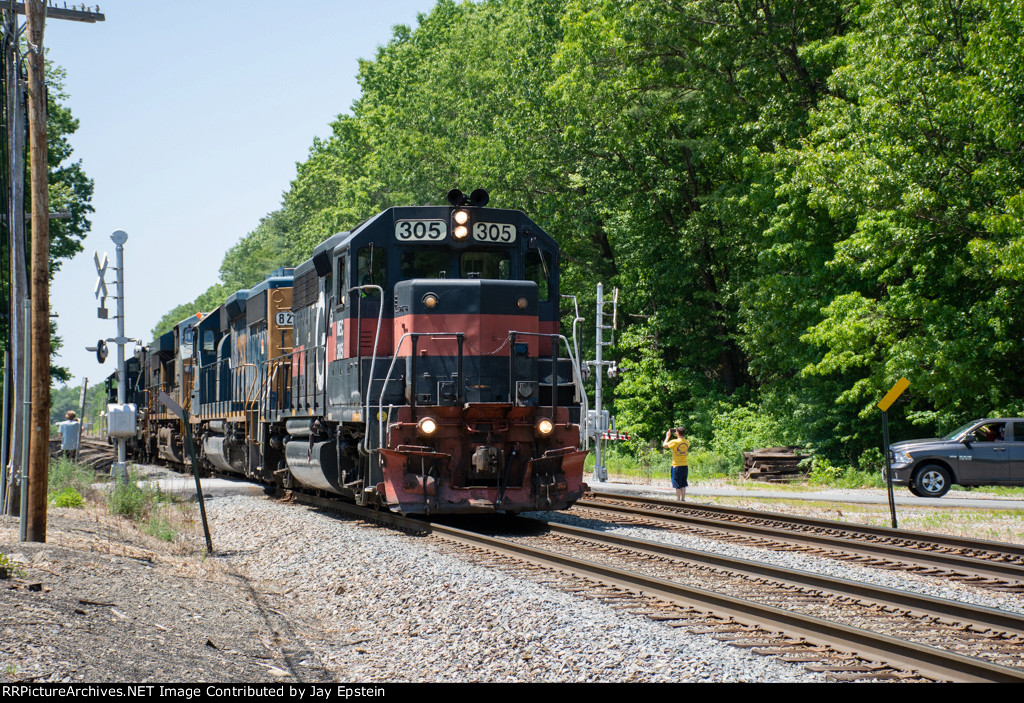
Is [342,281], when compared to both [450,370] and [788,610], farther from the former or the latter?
[788,610]

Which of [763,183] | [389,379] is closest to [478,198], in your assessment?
[389,379]

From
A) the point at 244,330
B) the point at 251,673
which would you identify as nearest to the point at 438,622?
the point at 251,673

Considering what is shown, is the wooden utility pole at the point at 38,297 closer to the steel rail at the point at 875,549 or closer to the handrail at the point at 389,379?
the handrail at the point at 389,379

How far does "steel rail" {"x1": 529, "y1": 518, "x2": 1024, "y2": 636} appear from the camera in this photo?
7.42 metres

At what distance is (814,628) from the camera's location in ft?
23.6

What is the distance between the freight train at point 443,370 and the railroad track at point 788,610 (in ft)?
3.41

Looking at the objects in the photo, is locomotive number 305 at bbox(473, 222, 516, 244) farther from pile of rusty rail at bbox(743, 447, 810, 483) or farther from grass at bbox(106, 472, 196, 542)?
pile of rusty rail at bbox(743, 447, 810, 483)

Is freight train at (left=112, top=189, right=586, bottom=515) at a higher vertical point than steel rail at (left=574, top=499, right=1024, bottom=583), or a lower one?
higher

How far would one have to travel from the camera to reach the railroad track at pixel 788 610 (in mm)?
6387

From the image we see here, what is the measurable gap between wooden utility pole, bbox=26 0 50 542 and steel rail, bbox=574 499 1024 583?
27.1 ft

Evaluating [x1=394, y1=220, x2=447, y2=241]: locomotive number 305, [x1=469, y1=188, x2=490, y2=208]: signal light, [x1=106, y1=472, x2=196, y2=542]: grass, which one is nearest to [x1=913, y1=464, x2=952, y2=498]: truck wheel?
[x1=469, y1=188, x2=490, y2=208]: signal light

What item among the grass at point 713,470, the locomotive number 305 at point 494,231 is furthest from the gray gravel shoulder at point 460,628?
the grass at point 713,470

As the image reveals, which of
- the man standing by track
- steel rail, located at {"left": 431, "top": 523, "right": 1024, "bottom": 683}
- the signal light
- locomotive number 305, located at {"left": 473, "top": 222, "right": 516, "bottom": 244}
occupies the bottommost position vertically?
steel rail, located at {"left": 431, "top": 523, "right": 1024, "bottom": 683}

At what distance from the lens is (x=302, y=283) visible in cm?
1669
